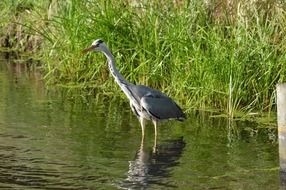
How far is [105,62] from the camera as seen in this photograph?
13.9 metres

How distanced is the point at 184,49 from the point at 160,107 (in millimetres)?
2213

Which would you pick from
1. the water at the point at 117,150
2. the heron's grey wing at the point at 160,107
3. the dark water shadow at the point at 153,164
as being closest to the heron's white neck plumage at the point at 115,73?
the heron's grey wing at the point at 160,107

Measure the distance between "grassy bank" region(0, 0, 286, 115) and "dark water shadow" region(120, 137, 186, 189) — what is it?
1823 mm

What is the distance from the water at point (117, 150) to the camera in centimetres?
826

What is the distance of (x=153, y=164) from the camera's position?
9102mm

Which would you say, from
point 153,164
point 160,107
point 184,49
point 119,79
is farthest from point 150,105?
point 184,49

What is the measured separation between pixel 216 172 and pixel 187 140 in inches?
68.2

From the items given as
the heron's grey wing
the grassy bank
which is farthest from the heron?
the grassy bank

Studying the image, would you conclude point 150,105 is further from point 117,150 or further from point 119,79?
point 117,150

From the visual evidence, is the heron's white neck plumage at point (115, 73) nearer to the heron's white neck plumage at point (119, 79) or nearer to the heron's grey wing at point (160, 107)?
the heron's white neck plumage at point (119, 79)

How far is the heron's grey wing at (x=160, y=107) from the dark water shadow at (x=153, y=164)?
32 cm

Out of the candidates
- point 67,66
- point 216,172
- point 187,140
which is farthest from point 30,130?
point 67,66

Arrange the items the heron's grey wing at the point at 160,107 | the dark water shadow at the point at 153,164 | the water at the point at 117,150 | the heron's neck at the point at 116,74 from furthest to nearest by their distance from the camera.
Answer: the heron's neck at the point at 116,74 → the heron's grey wing at the point at 160,107 → the water at the point at 117,150 → the dark water shadow at the point at 153,164

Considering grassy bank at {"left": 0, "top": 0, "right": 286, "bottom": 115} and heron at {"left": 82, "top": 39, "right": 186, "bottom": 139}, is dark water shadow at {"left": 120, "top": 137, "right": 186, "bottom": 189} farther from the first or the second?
grassy bank at {"left": 0, "top": 0, "right": 286, "bottom": 115}
